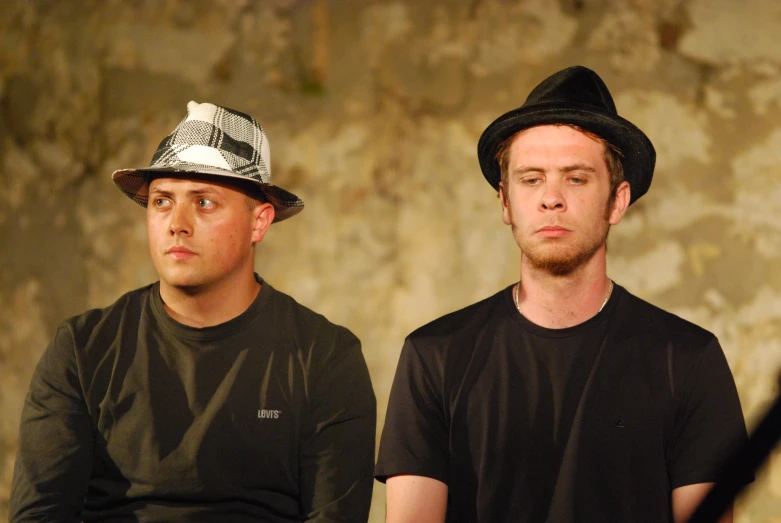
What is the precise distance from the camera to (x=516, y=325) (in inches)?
97.0

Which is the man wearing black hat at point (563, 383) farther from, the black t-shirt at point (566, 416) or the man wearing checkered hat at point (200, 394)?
the man wearing checkered hat at point (200, 394)

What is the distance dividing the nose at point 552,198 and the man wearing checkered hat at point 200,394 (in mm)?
675

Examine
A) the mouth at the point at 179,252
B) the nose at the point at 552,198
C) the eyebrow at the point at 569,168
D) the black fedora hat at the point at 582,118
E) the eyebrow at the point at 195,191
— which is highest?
the black fedora hat at the point at 582,118

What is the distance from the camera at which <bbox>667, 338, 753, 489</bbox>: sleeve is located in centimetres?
225

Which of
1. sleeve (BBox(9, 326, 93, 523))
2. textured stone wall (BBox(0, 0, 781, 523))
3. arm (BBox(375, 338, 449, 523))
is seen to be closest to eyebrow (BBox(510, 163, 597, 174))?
arm (BBox(375, 338, 449, 523))

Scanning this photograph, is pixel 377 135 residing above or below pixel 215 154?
above

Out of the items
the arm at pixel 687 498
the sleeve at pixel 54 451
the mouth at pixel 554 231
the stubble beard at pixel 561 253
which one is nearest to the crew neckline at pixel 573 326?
the stubble beard at pixel 561 253

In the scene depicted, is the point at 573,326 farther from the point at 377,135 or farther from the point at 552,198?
the point at 377,135

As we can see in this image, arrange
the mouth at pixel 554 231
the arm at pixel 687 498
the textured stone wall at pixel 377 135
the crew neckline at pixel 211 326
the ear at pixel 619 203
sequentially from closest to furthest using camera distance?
1. the arm at pixel 687 498
2. the mouth at pixel 554 231
3. the ear at pixel 619 203
4. the crew neckline at pixel 211 326
5. the textured stone wall at pixel 377 135

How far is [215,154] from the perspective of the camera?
256cm

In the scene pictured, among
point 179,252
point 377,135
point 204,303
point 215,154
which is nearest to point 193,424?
point 204,303

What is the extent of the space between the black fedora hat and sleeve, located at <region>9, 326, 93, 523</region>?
1243mm

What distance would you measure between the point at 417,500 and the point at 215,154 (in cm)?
101

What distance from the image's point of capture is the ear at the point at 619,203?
96.4 inches
